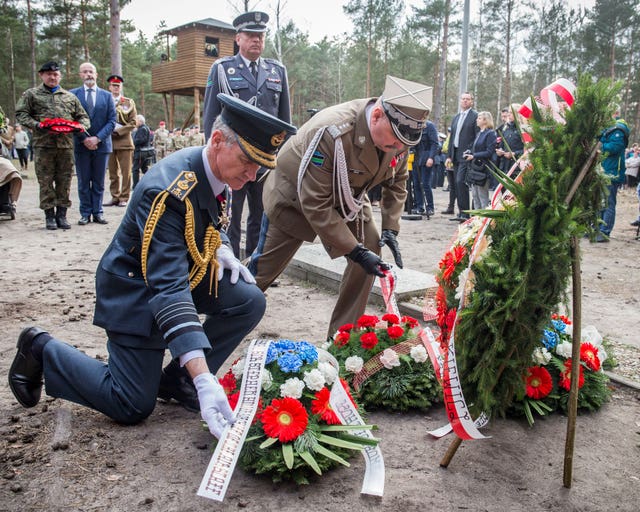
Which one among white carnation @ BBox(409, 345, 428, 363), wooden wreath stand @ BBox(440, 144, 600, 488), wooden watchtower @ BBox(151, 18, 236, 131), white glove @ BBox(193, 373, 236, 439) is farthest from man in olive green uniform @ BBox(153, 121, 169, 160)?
wooden wreath stand @ BBox(440, 144, 600, 488)

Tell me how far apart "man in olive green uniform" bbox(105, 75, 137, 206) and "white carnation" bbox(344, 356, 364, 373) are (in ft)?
26.0

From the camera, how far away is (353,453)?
261 centimetres

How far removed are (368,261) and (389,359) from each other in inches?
21.5

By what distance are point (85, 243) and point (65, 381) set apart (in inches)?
190

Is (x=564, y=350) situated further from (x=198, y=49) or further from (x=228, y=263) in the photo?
(x=198, y=49)

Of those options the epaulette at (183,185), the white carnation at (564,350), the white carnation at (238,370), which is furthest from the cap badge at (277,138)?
the white carnation at (564,350)

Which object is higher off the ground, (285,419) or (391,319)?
(391,319)

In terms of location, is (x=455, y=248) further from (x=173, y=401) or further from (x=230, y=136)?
(x=173, y=401)

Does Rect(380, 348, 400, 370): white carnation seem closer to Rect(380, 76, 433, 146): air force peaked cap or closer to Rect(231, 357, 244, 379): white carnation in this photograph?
Rect(231, 357, 244, 379): white carnation

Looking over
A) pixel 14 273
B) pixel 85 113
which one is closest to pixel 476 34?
pixel 85 113

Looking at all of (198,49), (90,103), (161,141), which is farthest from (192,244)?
(198,49)

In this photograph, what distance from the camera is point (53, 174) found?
804 centimetres

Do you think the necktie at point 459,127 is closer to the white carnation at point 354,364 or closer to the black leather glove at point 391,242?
the black leather glove at point 391,242

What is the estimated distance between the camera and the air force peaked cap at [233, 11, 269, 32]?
5219 millimetres
